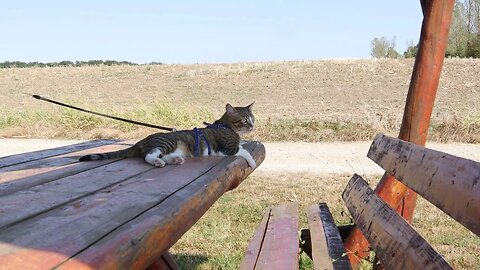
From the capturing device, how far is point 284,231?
337 centimetres

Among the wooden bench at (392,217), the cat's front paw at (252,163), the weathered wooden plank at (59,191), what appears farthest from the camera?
the cat's front paw at (252,163)

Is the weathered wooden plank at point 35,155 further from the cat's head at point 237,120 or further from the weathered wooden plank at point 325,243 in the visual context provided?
the weathered wooden plank at point 325,243

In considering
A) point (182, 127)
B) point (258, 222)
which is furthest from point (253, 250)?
point (182, 127)

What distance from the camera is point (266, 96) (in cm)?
2369

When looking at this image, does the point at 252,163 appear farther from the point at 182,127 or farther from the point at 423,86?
the point at 182,127

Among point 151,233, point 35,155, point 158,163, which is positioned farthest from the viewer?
point 35,155

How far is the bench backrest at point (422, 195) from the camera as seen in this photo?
1479 millimetres

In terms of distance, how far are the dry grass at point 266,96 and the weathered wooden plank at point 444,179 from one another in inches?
378

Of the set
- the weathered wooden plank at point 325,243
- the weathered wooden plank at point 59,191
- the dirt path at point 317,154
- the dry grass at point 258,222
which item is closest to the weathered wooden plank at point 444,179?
the weathered wooden plank at point 325,243

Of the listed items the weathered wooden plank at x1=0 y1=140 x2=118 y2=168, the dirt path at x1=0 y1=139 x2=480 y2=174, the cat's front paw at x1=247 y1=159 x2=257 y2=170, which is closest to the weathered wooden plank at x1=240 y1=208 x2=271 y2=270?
the cat's front paw at x1=247 y1=159 x2=257 y2=170

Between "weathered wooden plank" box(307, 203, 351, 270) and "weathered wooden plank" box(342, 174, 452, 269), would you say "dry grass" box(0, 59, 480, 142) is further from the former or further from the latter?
"weathered wooden plank" box(342, 174, 452, 269)

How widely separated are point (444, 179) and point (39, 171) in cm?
191

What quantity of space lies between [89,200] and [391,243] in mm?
1122

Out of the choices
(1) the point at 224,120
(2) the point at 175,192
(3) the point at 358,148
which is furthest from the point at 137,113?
(2) the point at 175,192
